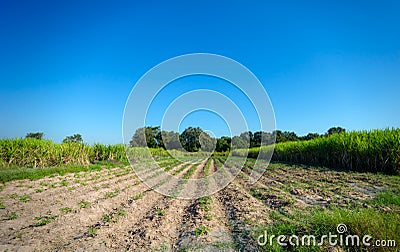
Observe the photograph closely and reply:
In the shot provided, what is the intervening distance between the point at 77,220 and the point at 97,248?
1.83 metres

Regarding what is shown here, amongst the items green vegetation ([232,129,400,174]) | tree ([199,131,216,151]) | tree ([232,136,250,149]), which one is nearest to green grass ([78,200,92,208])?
green vegetation ([232,129,400,174])

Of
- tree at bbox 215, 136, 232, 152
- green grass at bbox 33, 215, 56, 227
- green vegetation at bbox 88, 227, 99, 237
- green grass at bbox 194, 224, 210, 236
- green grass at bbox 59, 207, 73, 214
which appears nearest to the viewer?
green grass at bbox 194, 224, 210, 236

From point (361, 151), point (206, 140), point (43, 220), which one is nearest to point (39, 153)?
point (43, 220)

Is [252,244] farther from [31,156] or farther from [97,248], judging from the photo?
[31,156]

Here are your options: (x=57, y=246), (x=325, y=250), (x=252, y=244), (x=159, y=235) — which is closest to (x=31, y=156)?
(x=57, y=246)

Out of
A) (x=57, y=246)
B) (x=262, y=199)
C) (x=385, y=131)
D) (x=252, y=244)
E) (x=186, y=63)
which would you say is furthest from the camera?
(x=385, y=131)

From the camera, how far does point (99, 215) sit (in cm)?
566

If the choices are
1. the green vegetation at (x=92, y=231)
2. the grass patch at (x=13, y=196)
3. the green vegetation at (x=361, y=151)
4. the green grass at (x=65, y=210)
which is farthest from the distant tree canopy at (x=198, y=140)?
the green vegetation at (x=92, y=231)

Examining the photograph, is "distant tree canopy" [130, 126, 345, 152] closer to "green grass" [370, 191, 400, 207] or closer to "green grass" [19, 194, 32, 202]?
"green grass" [19, 194, 32, 202]

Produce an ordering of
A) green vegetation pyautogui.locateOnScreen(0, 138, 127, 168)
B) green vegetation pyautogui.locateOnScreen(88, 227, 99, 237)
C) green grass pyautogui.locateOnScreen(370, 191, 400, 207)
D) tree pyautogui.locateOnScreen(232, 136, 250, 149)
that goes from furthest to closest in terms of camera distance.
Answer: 1. tree pyautogui.locateOnScreen(232, 136, 250, 149)
2. green vegetation pyautogui.locateOnScreen(0, 138, 127, 168)
3. green grass pyautogui.locateOnScreen(370, 191, 400, 207)
4. green vegetation pyautogui.locateOnScreen(88, 227, 99, 237)

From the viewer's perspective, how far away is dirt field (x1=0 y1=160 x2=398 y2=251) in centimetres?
378

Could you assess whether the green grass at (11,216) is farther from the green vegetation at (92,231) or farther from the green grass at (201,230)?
the green grass at (201,230)

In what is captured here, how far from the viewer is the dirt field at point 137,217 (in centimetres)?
378

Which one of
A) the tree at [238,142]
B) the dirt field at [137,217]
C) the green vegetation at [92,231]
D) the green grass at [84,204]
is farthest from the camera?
the tree at [238,142]
